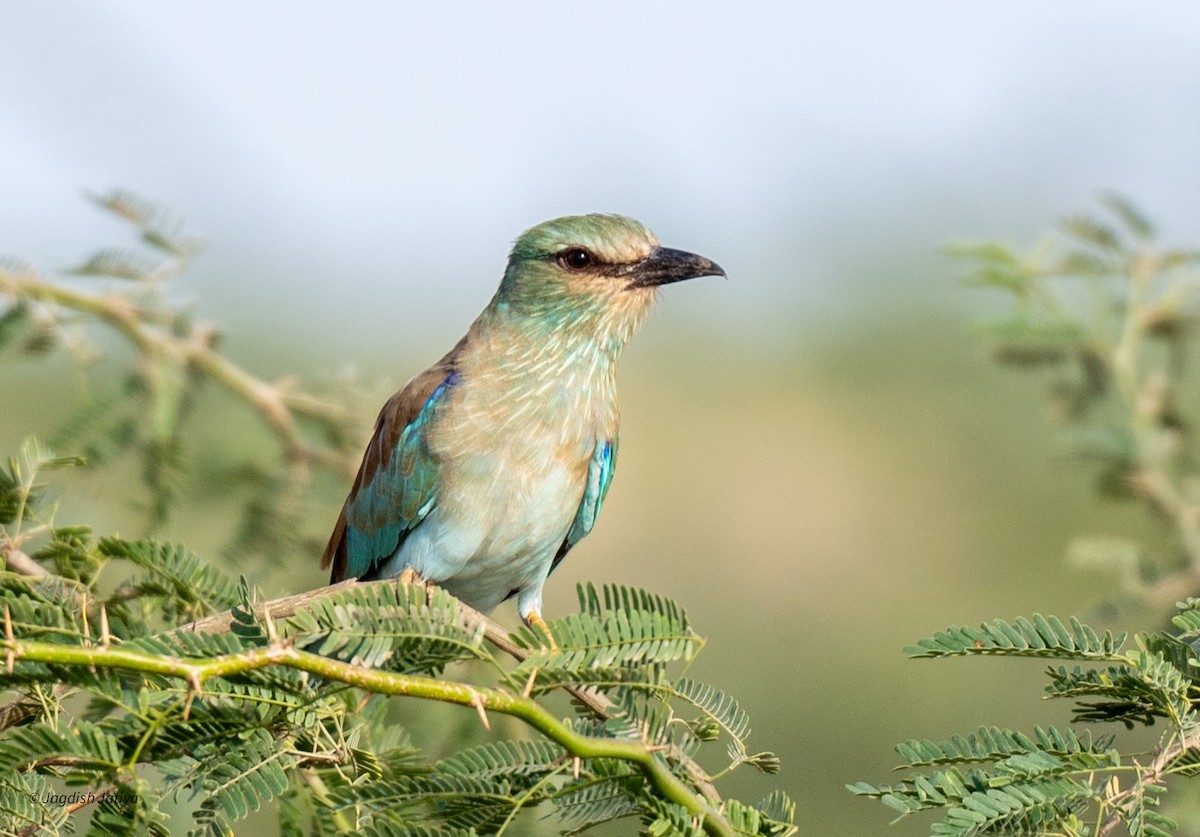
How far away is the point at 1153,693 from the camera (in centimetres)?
202

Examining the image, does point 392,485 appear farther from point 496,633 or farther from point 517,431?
point 496,633

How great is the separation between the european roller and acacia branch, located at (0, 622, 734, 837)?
1.91 m

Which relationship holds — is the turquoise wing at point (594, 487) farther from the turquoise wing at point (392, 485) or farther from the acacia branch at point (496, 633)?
the acacia branch at point (496, 633)

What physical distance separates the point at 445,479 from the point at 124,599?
1.17 metres

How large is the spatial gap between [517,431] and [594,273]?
58 centimetres

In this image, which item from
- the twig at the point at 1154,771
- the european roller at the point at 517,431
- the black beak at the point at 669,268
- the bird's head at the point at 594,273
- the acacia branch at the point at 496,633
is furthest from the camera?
the bird's head at the point at 594,273

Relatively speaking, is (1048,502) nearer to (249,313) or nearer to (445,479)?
(249,313)

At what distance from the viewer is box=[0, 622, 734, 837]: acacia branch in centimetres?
162

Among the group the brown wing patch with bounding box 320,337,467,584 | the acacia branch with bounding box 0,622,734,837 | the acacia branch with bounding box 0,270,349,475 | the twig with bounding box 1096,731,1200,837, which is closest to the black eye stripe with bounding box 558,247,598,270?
the brown wing patch with bounding box 320,337,467,584

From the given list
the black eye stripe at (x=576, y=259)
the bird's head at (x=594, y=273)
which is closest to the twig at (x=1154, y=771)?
the bird's head at (x=594, y=273)

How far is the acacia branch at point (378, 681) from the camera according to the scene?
162cm

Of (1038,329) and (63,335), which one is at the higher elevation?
(1038,329)

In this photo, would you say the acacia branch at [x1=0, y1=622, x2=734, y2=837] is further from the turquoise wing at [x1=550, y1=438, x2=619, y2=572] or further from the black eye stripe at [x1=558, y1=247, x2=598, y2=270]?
the black eye stripe at [x1=558, y1=247, x2=598, y2=270]

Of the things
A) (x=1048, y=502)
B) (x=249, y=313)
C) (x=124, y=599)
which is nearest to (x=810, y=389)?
(x=1048, y=502)
